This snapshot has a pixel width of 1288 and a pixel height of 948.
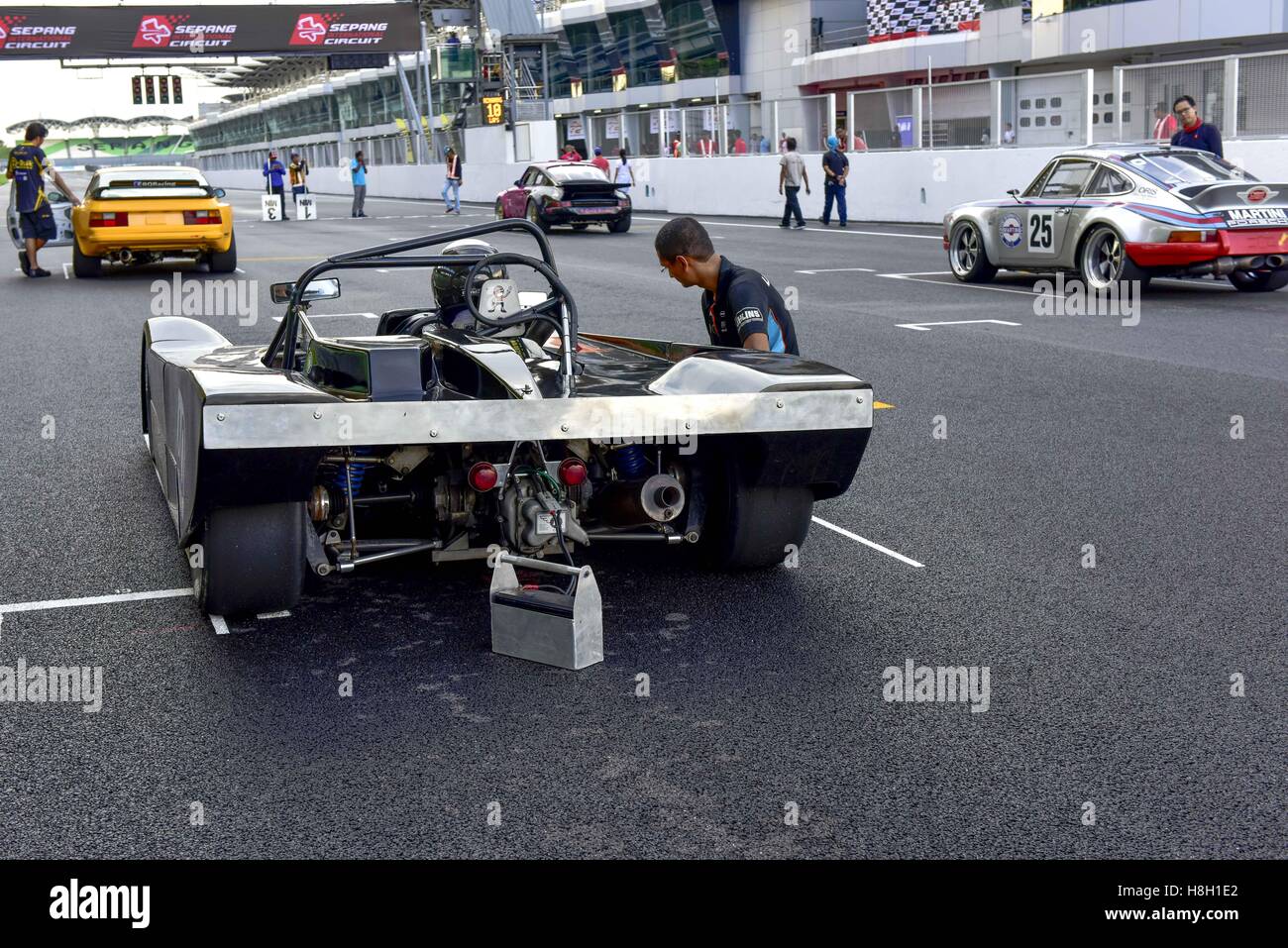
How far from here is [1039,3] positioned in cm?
4391

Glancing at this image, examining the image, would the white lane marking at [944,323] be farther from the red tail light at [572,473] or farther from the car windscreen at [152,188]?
the car windscreen at [152,188]

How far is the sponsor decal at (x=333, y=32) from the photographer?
5344 centimetres

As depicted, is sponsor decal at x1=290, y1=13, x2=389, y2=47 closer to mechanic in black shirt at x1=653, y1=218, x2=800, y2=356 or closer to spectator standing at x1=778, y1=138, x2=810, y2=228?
spectator standing at x1=778, y1=138, x2=810, y2=228

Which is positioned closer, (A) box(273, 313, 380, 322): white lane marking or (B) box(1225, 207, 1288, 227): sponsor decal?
(B) box(1225, 207, 1288, 227): sponsor decal

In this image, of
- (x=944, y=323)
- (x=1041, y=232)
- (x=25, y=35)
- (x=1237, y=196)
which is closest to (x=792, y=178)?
(x=1041, y=232)

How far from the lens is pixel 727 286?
623cm

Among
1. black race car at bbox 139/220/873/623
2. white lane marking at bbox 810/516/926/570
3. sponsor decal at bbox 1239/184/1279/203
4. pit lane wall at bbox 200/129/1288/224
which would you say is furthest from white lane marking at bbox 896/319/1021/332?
pit lane wall at bbox 200/129/1288/224

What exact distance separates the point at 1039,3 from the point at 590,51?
31.4 metres

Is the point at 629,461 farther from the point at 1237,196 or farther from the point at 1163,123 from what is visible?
the point at 1163,123

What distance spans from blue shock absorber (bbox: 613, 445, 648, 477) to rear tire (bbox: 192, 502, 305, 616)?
1116 mm

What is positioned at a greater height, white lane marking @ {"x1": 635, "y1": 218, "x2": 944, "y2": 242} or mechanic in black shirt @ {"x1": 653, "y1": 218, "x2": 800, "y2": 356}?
mechanic in black shirt @ {"x1": 653, "y1": 218, "x2": 800, "y2": 356}

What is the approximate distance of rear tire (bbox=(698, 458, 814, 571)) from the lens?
5297 mm

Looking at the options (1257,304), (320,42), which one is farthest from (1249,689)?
(320,42)

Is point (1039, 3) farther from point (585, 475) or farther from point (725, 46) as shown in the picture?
point (585, 475)
